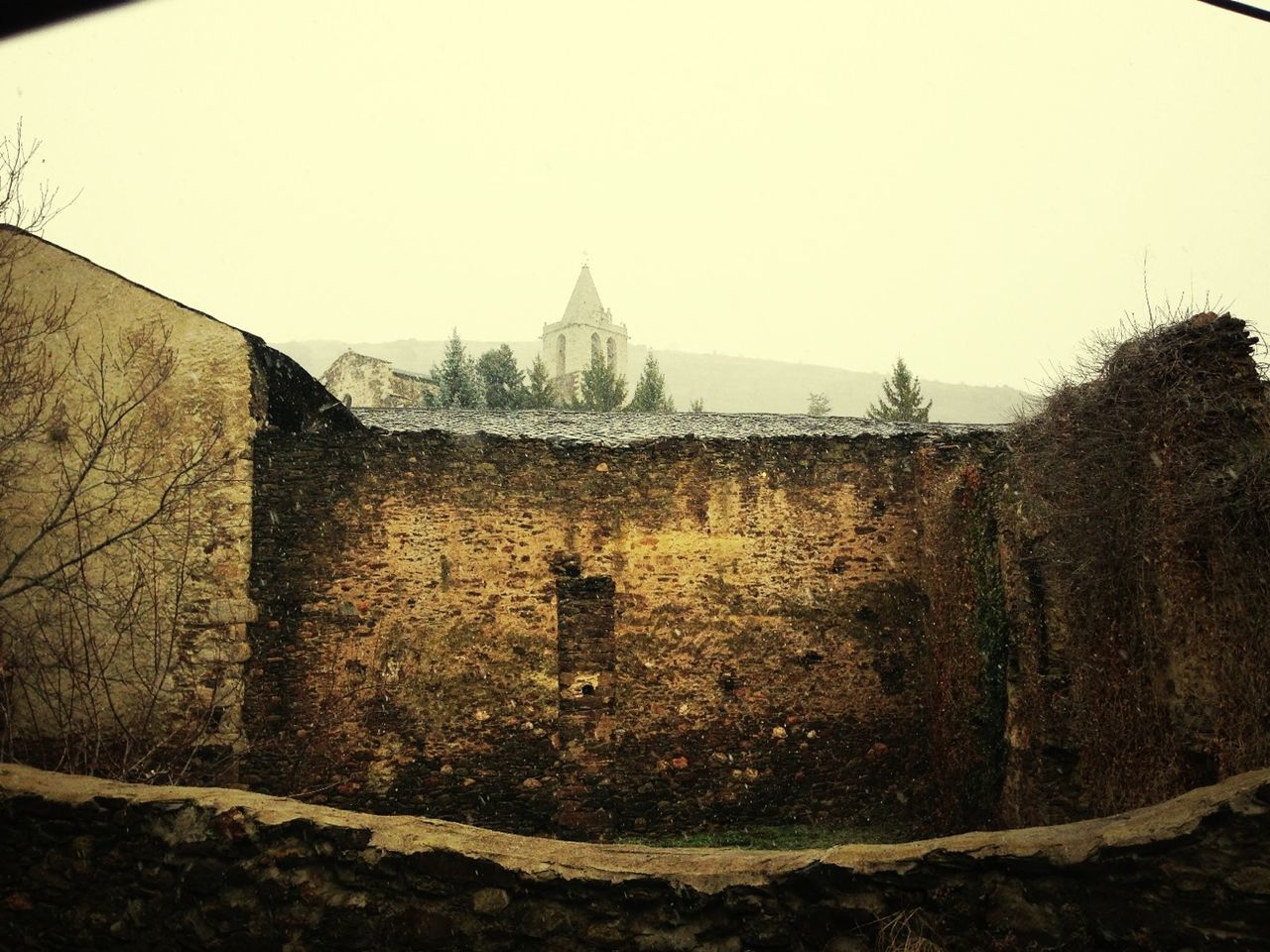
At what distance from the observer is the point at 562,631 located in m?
9.59

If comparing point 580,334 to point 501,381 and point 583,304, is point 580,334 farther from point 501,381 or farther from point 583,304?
point 501,381

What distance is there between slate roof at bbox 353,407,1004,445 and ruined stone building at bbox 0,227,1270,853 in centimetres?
19

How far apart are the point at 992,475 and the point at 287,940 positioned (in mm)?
7573

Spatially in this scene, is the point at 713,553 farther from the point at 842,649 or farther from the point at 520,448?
the point at 520,448

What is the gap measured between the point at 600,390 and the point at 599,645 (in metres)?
39.1

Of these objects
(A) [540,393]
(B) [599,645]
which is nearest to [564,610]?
(B) [599,645]

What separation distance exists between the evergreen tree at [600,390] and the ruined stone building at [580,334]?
27.4ft

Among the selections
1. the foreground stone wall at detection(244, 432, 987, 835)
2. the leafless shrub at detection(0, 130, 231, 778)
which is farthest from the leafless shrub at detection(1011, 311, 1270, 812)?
the leafless shrub at detection(0, 130, 231, 778)

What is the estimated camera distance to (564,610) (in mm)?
9617

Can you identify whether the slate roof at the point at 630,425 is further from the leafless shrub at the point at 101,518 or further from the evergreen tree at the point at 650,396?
the evergreen tree at the point at 650,396

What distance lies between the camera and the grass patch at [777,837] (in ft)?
29.3

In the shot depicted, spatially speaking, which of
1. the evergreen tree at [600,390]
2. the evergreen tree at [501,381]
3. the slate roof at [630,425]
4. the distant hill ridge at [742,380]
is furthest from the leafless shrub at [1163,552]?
the distant hill ridge at [742,380]

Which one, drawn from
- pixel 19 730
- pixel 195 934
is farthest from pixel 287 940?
pixel 19 730

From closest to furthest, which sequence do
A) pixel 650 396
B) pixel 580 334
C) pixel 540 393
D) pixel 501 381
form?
pixel 501 381 → pixel 540 393 → pixel 650 396 → pixel 580 334
